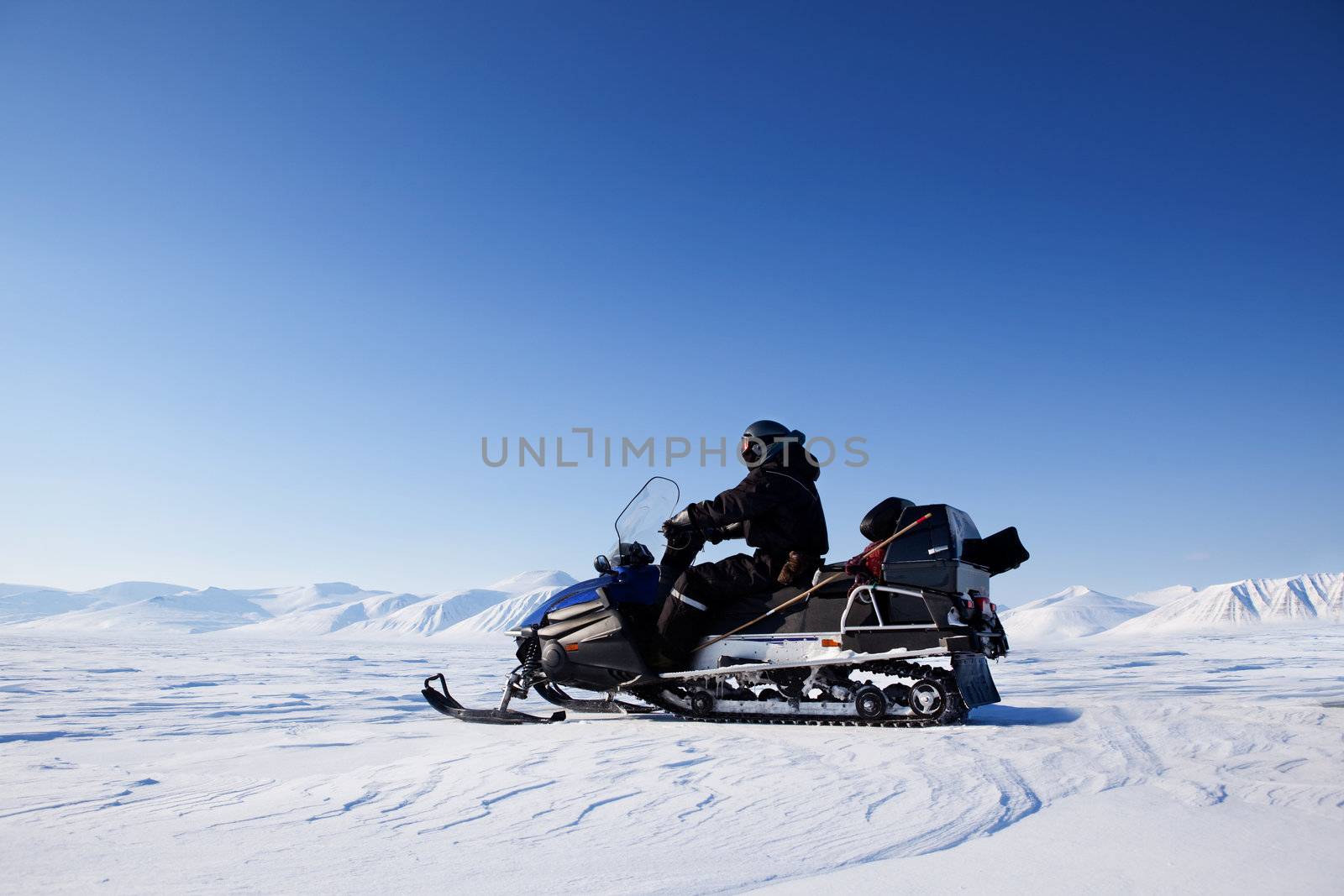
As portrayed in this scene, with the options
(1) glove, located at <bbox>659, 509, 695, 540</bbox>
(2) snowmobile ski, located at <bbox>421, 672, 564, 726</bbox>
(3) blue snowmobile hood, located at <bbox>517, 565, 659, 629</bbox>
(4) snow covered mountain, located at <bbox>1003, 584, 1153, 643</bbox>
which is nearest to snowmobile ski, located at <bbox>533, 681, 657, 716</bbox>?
(2) snowmobile ski, located at <bbox>421, 672, 564, 726</bbox>

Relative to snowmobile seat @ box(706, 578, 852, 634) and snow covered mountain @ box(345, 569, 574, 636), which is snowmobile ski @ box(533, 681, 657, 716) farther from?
snow covered mountain @ box(345, 569, 574, 636)

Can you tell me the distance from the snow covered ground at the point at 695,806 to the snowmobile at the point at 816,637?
30cm

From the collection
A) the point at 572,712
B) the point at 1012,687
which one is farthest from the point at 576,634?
the point at 1012,687

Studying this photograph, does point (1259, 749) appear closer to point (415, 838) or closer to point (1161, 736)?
point (1161, 736)

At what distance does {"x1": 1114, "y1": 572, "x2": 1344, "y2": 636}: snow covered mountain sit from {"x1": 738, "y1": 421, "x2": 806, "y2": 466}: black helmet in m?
62.6

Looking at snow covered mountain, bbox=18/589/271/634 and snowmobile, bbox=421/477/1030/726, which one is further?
snow covered mountain, bbox=18/589/271/634

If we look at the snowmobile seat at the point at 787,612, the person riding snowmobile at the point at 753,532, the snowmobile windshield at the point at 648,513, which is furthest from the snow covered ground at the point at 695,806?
the snowmobile windshield at the point at 648,513

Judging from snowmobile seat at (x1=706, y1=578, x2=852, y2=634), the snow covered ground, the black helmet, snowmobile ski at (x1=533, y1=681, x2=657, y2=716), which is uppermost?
the black helmet

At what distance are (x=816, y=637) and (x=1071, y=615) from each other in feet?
256

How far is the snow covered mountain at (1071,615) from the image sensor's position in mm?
65438

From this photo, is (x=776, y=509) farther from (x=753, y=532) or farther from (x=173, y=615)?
(x=173, y=615)

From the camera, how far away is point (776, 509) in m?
5.12

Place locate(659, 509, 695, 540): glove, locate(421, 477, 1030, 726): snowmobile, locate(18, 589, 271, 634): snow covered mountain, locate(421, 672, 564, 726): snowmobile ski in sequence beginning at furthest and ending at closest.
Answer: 1. locate(18, 589, 271, 634): snow covered mountain
2. locate(421, 672, 564, 726): snowmobile ski
3. locate(659, 509, 695, 540): glove
4. locate(421, 477, 1030, 726): snowmobile

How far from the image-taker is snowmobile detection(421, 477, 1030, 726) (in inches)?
185
